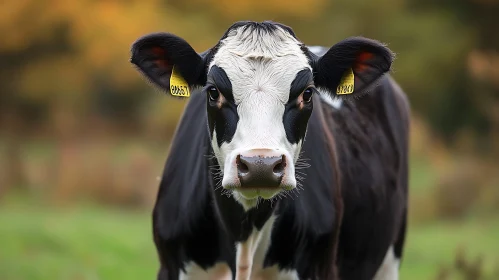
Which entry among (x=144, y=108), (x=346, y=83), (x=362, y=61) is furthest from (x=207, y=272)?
(x=144, y=108)

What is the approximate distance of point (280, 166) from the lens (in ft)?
15.7

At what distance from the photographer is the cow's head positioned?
4.84 m

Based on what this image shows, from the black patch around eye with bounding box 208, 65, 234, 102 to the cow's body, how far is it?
0.55 metres

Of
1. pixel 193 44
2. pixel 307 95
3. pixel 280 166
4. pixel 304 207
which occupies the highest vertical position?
pixel 193 44

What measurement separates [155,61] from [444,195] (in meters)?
14.0

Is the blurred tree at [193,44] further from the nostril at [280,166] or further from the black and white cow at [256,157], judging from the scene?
the nostril at [280,166]

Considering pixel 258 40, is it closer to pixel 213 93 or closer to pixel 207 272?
pixel 213 93

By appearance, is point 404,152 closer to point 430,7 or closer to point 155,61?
point 155,61

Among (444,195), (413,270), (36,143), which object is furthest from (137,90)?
(413,270)

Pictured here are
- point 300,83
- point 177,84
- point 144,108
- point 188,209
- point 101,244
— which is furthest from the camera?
point 144,108

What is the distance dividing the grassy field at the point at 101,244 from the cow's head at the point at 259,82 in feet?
20.5

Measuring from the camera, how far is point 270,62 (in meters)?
5.26

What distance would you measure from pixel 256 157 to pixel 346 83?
3.81ft

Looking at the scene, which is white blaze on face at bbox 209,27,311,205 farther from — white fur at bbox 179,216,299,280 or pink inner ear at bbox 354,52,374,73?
white fur at bbox 179,216,299,280
